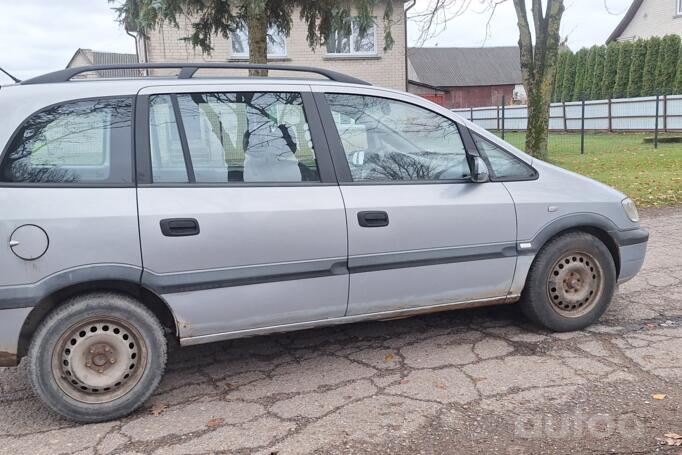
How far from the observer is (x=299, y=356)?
4.28 meters

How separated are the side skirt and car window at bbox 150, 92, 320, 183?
0.85 metres

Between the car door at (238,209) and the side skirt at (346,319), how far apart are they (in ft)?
0.12

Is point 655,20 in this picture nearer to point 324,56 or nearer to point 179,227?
point 324,56

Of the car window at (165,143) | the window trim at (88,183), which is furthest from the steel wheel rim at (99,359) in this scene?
the car window at (165,143)

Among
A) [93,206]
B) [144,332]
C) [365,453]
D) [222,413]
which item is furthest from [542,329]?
[93,206]

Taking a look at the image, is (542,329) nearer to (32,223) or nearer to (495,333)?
(495,333)

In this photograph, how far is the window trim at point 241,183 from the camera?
11.4 feet

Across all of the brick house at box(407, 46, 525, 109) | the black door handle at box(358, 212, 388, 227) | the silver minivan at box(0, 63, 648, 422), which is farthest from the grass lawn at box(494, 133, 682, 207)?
the brick house at box(407, 46, 525, 109)

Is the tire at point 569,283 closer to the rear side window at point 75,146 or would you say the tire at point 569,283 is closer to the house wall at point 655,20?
the rear side window at point 75,146

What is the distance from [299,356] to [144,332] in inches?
46.7

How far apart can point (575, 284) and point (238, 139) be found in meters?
2.52

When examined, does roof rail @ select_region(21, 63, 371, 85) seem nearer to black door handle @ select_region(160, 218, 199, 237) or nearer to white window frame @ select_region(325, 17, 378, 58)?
black door handle @ select_region(160, 218, 199, 237)

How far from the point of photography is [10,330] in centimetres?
318

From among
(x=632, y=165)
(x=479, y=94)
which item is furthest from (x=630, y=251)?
(x=479, y=94)
